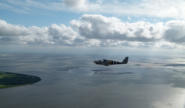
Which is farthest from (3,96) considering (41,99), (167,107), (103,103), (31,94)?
(167,107)

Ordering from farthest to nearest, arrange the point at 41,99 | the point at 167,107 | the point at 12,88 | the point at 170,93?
the point at 12,88
the point at 170,93
the point at 41,99
the point at 167,107

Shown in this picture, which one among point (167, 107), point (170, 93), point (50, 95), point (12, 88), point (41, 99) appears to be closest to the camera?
point (167, 107)

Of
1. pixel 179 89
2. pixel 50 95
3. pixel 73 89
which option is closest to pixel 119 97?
pixel 73 89

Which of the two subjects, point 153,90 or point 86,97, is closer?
point 86,97

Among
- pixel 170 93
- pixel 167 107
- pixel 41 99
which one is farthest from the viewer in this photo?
pixel 170 93

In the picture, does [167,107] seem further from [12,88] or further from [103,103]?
[12,88]

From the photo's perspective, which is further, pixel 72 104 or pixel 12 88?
pixel 12 88

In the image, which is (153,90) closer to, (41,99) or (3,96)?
(41,99)

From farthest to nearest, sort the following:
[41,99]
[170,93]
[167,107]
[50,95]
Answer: [170,93]
[50,95]
[41,99]
[167,107]

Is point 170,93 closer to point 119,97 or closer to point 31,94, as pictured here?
point 119,97
